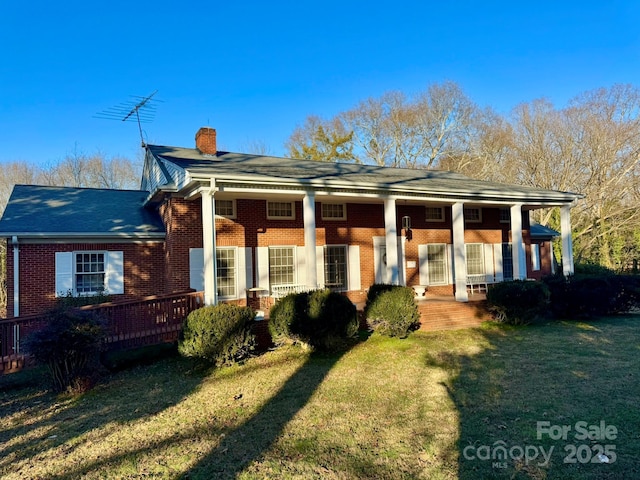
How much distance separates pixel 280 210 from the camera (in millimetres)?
12766

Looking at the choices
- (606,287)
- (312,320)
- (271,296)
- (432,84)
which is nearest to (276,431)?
(312,320)

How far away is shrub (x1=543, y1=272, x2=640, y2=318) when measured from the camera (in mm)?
11812

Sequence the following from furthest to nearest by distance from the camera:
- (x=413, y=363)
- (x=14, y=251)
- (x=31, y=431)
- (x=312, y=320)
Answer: (x=14, y=251) → (x=312, y=320) → (x=413, y=363) → (x=31, y=431)

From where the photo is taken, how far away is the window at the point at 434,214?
1512 centimetres

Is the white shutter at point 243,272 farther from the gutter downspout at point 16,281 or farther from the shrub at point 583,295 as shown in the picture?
the shrub at point 583,295

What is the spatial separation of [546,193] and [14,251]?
53.9 feet

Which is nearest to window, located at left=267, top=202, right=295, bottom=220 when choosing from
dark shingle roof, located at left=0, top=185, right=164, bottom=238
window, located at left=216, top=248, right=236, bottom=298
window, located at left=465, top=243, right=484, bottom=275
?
window, located at left=216, top=248, right=236, bottom=298

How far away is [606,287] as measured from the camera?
12.0 m

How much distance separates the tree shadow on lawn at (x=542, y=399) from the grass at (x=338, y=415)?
23mm

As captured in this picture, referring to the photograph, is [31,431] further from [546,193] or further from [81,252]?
[546,193]

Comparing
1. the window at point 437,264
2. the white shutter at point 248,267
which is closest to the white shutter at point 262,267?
the white shutter at point 248,267

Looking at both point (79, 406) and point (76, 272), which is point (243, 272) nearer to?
point (76, 272)

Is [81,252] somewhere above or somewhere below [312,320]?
above

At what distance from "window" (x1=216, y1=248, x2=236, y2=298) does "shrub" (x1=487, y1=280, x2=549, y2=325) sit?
289 inches
